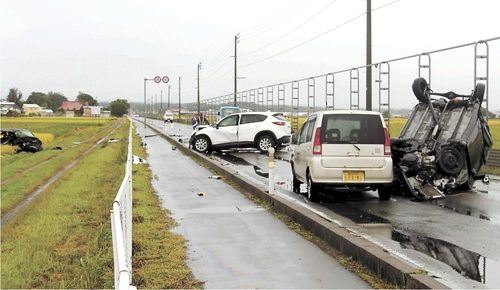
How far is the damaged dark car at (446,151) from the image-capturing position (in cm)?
1049

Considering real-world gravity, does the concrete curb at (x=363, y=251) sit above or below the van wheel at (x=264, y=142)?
below

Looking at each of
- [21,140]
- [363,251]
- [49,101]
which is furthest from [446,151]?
[49,101]

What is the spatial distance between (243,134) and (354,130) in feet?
42.0

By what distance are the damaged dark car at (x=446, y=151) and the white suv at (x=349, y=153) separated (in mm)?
895

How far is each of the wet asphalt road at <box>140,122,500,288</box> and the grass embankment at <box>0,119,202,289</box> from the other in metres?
2.61

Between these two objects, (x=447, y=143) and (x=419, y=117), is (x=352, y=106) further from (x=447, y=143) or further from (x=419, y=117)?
(x=447, y=143)

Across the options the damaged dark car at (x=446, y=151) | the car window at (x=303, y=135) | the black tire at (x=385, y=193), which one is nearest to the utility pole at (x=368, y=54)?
the damaged dark car at (x=446, y=151)

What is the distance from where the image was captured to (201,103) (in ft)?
257

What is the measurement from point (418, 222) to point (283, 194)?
3546 millimetres

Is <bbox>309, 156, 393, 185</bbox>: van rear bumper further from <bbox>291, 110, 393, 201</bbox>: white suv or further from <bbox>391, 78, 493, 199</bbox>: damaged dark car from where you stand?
<bbox>391, 78, 493, 199</bbox>: damaged dark car

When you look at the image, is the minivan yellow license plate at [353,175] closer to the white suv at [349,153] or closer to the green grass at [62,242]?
the white suv at [349,153]

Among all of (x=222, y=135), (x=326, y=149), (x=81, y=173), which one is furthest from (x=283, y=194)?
(x=222, y=135)

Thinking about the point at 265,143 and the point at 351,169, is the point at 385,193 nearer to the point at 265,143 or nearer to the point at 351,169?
the point at 351,169

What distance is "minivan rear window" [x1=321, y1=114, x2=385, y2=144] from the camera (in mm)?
9984
